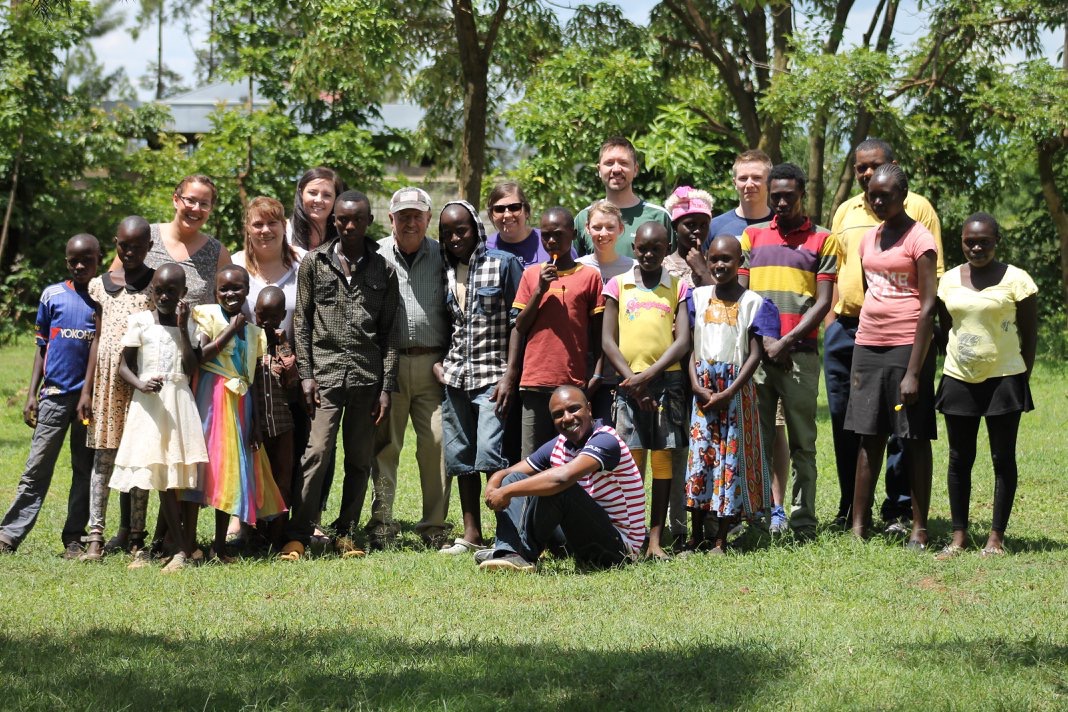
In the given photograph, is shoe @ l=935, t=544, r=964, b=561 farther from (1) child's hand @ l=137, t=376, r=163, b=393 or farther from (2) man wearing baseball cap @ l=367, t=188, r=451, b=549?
(1) child's hand @ l=137, t=376, r=163, b=393

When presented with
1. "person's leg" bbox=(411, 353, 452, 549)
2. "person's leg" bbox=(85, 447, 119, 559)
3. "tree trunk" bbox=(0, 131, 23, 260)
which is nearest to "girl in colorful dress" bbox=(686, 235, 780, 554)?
"person's leg" bbox=(411, 353, 452, 549)

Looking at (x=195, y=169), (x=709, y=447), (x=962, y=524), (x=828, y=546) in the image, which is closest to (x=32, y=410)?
(x=709, y=447)

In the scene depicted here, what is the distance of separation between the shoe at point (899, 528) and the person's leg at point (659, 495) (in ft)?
4.46

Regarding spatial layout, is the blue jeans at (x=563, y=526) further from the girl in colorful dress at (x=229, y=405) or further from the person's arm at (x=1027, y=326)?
the person's arm at (x=1027, y=326)

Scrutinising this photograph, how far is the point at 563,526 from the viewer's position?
6609mm

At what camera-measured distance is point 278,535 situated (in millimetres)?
7324

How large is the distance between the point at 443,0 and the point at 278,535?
850cm

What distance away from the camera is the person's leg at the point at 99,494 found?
7.18m

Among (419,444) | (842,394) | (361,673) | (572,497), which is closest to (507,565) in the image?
(572,497)

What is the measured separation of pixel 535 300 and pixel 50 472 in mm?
3042

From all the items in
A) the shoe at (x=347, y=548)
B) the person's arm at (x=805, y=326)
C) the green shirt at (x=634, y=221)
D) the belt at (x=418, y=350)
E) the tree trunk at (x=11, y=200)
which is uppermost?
the tree trunk at (x=11, y=200)

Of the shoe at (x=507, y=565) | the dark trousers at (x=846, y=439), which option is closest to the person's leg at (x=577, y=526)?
the shoe at (x=507, y=565)

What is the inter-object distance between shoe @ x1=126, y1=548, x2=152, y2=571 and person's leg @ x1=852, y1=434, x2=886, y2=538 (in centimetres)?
395

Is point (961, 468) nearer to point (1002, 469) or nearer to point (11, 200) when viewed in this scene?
point (1002, 469)
